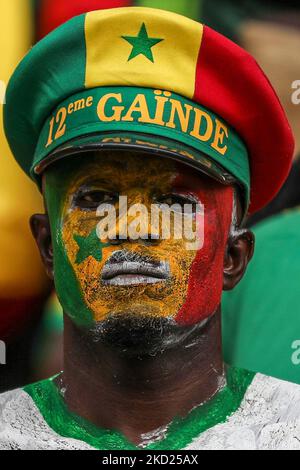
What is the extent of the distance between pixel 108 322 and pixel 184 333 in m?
0.17

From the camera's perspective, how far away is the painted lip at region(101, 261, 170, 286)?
2.21 m

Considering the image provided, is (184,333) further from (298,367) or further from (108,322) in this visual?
Answer: (298,367)

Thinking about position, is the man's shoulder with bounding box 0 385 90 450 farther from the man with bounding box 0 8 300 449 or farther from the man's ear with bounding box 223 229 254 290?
the man's ear with bounding box 223 229 254 290

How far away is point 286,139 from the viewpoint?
247 centimetres

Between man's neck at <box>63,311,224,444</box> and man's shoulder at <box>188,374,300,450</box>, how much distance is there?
0.08 metres

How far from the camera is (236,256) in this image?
2.47 m

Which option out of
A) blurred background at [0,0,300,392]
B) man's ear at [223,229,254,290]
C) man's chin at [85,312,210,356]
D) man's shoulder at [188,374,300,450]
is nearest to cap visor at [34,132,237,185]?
man's ear at [223,229,254,290]

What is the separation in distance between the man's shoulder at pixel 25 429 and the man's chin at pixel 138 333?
24 centimetres

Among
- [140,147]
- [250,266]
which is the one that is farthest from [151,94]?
[250,266]

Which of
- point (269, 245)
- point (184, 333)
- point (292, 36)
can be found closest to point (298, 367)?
point (269, 245)

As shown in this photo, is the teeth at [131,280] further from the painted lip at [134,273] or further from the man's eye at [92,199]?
the man's eye at [92,199]

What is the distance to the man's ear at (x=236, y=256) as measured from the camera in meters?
2.45

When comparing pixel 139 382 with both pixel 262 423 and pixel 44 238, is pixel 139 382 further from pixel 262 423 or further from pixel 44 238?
pixel 44 238

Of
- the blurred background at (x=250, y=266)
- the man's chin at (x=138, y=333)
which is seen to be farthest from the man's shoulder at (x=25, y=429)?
the blurred background at (x=250, y=266)
